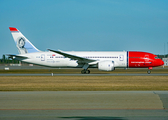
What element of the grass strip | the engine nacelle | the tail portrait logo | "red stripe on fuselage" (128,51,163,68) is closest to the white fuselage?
"red stripe on fuselage" (128,51,163,68)

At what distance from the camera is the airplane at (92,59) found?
41062mm

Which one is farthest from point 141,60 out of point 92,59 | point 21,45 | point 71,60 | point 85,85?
point 21,45

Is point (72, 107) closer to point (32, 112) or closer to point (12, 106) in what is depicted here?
point (32, 112)

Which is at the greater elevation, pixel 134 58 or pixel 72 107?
pixel 134 58

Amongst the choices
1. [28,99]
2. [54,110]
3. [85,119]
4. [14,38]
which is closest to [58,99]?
[28,99]

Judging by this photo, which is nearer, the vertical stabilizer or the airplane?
the airplane

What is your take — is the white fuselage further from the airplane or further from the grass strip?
the grass strip

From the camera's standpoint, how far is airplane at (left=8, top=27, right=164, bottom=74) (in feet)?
135

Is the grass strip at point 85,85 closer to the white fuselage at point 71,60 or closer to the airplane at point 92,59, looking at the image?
the airplane at point 92,59

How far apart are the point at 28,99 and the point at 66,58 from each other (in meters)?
29.3

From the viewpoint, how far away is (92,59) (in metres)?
41.8

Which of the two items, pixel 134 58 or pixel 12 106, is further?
pixel 134 58

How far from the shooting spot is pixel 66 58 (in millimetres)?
43000

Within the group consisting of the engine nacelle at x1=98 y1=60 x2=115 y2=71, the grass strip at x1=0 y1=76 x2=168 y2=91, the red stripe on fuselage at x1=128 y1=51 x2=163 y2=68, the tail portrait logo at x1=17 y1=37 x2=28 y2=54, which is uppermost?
the tail portrait logo at x1=17 y1=37 x2=28 y2=54
